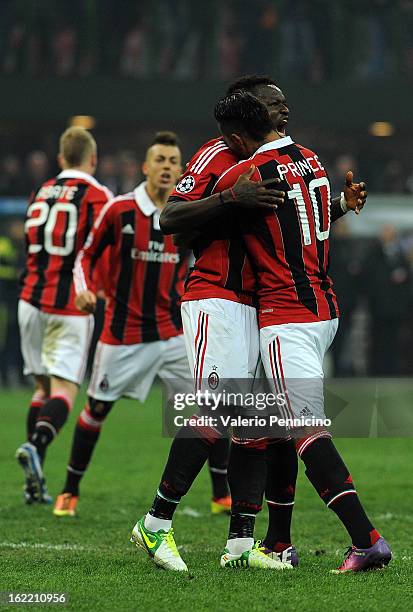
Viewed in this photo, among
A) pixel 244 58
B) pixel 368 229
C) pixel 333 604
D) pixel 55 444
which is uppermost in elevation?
pixel 244 58

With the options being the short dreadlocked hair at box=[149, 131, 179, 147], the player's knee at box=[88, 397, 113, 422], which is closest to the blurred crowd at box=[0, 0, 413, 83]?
the short dreadlocked hair at box=[149, 131, 179, 147]

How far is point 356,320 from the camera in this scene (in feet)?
59.9

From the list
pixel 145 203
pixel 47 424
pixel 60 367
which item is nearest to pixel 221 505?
pixel 47 424

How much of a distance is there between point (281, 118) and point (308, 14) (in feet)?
50.2

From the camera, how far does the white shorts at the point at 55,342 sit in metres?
8.33

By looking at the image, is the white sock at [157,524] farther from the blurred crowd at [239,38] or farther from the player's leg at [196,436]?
the blurred crowd at [239,38]

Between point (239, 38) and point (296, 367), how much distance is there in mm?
15635

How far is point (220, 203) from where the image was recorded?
5293 millimetres

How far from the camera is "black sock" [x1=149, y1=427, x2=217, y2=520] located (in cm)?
550

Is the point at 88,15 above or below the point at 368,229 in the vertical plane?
above

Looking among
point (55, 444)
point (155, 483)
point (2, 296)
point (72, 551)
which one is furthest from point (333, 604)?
point (2, 296)

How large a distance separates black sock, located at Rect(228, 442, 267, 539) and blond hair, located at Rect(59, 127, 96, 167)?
3347mm

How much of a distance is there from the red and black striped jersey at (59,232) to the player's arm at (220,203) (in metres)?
3.06

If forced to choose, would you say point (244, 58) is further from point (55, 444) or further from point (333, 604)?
point (333, 604)
